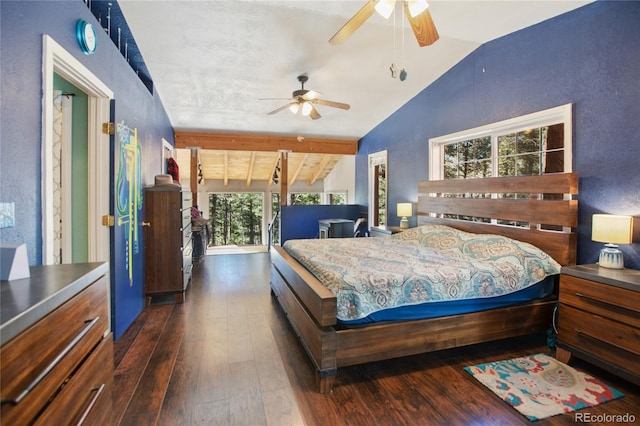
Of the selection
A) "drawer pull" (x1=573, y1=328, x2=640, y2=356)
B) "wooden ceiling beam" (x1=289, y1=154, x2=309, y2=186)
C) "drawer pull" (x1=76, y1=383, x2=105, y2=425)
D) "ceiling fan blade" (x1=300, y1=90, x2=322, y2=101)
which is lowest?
"drawer pull" (x1=573, y1=328, x2=640, y2=356)

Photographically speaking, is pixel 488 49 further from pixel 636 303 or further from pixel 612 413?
pixel 612 413

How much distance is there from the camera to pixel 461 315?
244 centimetres

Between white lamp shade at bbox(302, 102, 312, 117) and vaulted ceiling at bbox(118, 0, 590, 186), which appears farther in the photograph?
white lamp shade at bbox(302, 102, 312, 117)

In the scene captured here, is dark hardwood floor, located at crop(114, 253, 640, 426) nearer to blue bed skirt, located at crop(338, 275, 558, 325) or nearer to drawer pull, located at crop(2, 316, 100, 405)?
blue bed skirt, located at crop(338, 275, 558, 325)

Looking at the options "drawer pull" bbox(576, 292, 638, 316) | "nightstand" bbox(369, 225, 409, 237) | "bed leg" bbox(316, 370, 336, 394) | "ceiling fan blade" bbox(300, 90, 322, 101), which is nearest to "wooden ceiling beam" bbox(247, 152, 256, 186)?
"nightstand" bbox(369, 225, 409, 237)

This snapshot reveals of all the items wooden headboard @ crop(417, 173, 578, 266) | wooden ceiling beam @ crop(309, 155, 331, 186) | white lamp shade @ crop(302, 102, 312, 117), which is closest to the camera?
wooden headboard @ crop(417, 173, 578, 266)

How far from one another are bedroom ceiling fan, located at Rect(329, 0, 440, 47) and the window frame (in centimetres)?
147

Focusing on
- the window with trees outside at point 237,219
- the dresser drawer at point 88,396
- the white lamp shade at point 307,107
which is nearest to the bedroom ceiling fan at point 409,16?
the white lamp shade at point 307,107

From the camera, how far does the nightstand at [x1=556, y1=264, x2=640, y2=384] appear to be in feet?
6.69

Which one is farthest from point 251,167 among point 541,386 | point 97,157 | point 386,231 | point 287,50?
point 541,386

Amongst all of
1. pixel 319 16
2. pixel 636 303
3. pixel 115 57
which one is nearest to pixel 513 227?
pixel 636 303

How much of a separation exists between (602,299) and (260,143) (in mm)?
5793

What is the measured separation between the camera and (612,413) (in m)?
1.91

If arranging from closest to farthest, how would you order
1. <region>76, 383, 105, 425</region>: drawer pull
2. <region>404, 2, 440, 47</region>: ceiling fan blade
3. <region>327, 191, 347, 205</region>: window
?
<region>76, 383, 105, 425</region>: drawer pull → <region>404, 2, 440, 47</region>: ceiling fan blade → <region>327, 191, 347, 205</region>: window
